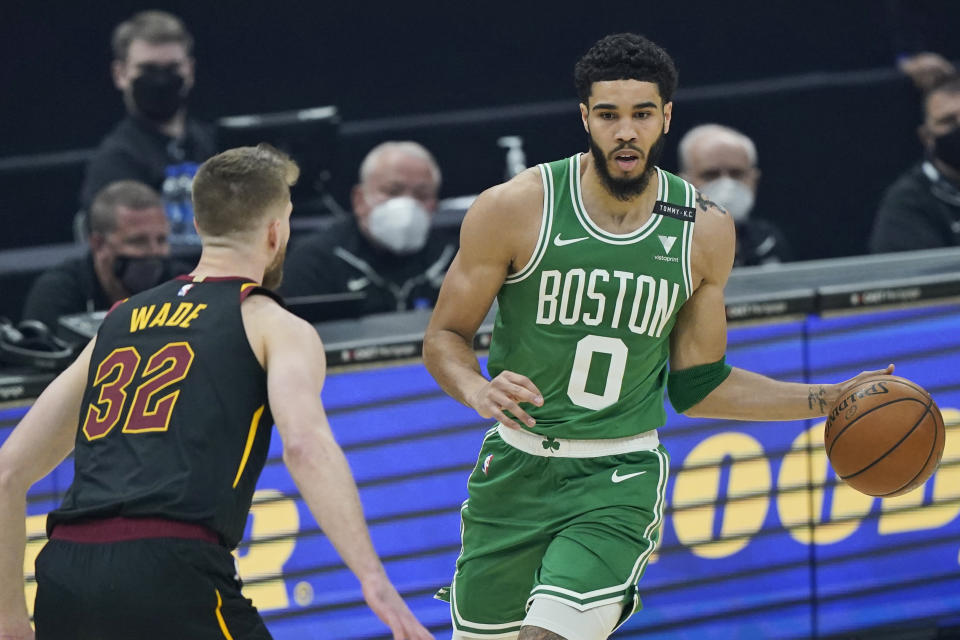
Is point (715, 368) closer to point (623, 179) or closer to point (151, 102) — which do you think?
point (623, 179)

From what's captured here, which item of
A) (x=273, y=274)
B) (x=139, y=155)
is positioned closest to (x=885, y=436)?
(x=273, y=274)

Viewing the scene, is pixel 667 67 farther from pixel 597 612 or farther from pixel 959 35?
pixel 959 35

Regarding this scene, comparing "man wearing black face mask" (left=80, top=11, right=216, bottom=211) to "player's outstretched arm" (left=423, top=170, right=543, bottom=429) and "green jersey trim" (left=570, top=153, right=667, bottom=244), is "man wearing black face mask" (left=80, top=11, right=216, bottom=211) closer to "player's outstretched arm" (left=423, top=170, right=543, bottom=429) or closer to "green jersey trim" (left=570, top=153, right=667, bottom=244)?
"player's outstretched arm" (left=423, top=170, right=543, bottom=429)

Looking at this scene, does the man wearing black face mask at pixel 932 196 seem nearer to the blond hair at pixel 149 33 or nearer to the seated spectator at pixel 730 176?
the seated spectator at pixel 730 176

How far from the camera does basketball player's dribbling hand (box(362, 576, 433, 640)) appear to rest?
9.30 feet

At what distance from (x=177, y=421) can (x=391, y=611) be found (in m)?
0.69

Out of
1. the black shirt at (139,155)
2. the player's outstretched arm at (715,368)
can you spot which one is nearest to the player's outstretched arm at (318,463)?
the player's outstretched arm at (715,368)

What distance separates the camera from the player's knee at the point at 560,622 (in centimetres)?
373

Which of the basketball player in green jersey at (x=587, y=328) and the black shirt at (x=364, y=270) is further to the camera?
the black shirt at (x=364, y=270)

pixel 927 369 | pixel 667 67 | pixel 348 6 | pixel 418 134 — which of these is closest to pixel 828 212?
pixel 418 134

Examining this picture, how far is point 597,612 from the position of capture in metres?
3.81

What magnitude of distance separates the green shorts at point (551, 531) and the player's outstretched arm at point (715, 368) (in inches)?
9.3

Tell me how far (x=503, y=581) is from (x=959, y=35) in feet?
31.0

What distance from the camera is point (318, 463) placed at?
3.04 meters
